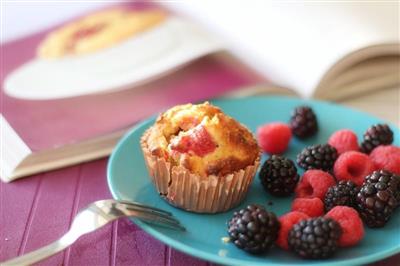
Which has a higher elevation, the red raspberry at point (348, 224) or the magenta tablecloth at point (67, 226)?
the magenta tablecloth at point (67, 226)

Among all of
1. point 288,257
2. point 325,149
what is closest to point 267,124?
point 325,149

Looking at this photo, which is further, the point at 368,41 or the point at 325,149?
the point at 368,41

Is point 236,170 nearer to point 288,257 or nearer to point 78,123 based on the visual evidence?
point 288,257

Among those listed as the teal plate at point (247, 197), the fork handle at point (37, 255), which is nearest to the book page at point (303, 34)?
the teal plate at point (247, 197)

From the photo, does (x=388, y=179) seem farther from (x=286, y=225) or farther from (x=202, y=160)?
(x=202, y=160)

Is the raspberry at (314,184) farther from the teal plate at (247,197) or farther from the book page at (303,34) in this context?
the book page at (303,34)
